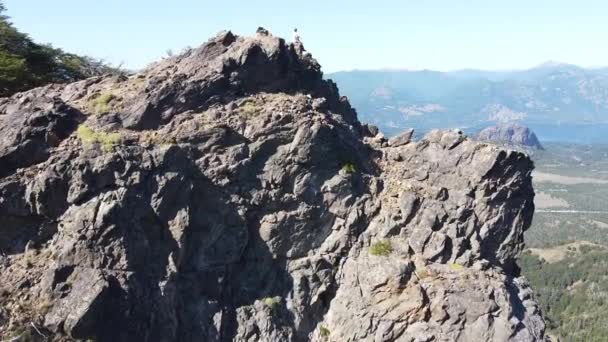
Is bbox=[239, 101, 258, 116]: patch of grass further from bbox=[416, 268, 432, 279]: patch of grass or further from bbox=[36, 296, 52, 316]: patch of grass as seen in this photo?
bbox=[36, 296, 52, 316]: patch of grass

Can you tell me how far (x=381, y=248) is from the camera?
23641mm

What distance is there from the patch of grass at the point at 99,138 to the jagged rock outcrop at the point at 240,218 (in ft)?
0.25

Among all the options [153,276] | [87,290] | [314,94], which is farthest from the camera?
[314,94]

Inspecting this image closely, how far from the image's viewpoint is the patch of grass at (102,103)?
79.0 ft

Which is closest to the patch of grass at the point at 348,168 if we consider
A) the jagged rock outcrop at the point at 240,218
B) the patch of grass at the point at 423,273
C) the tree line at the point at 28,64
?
the jagged rock outcrop at the point at 240,218

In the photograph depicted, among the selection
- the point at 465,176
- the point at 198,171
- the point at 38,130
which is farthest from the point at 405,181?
the point at 38,130

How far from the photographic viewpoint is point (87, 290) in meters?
19.5

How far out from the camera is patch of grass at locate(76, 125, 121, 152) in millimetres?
22016

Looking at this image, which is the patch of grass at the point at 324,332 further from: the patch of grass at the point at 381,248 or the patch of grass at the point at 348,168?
the patch of grass at the point at 348,168

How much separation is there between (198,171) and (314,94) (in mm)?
8928

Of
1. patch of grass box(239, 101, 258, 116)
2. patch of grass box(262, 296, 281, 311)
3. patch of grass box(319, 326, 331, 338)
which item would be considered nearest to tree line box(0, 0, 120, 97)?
patch of grass box(239, 101, 258, 116)

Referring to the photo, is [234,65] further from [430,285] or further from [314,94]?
[430,285]

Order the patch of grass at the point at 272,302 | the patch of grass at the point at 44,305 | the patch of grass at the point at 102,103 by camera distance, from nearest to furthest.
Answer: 1. the patch of grass at the point at 44,305
2. the patch of grass at the point at 272,302
3. the patch of grass at the point at 102,103

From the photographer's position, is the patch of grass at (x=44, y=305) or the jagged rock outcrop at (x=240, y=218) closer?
the patch of grass at (x=44, y=305)
